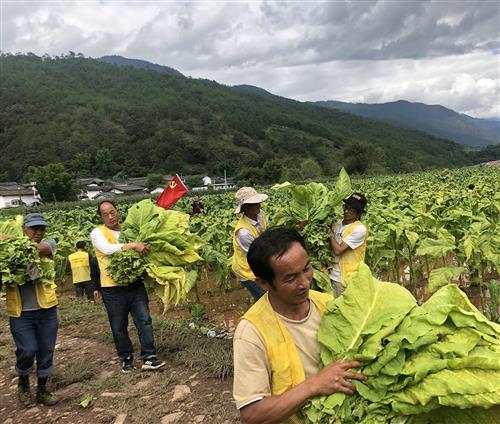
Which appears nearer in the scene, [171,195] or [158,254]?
[158,254]

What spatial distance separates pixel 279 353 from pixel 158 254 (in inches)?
128

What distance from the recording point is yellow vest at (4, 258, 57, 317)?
14.9 feet

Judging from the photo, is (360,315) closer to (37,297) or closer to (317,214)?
(317,214)

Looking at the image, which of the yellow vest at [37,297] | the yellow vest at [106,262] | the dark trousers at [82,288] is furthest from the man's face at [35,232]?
the dark trousers at [82,288]

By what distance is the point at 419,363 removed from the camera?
1.61m

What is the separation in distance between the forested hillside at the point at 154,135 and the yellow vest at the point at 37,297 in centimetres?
6969

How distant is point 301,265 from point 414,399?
0.63 m

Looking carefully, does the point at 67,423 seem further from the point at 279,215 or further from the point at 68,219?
the point at 68,219

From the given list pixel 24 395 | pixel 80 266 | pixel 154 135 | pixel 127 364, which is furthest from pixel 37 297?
pixel 154 135

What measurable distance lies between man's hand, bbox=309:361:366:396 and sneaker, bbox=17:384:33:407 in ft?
13.4

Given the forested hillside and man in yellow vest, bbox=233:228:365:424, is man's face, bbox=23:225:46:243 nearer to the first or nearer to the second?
man in yellow vest, bbox=233:228:365:424

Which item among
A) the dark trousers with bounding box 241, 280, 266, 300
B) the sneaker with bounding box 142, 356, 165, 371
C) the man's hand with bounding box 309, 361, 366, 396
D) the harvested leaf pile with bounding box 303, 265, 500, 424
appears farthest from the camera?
the sneaker with bounding box 142, 356, 165, 371

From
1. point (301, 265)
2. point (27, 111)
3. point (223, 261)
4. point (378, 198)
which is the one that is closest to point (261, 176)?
point (27, 111)

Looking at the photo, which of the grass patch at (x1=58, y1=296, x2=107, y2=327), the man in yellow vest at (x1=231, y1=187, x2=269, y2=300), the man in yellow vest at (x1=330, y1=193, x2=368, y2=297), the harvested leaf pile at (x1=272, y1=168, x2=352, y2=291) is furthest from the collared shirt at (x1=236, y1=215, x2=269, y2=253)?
the grass patch at (x1=58, y1=296, x2=107, y2=327)
